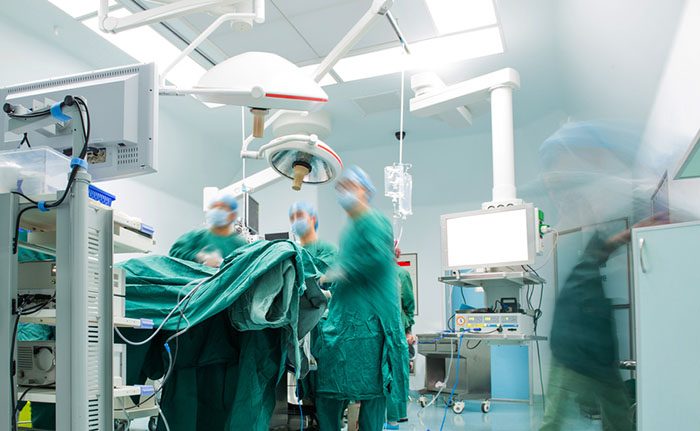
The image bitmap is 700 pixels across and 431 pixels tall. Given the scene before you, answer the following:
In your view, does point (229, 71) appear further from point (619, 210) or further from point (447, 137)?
point (447, 137)

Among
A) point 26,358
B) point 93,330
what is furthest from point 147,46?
point 93,330

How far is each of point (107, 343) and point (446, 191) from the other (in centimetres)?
565

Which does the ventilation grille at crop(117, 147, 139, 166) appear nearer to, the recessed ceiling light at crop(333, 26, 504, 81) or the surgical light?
the surgical light

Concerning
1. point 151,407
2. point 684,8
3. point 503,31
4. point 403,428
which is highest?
point 503,31

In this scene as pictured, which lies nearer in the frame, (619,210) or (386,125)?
(619,210)

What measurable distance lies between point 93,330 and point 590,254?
1361 millimetres

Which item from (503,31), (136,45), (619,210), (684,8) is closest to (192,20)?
(136,45)

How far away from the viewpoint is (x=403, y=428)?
384 centimetres

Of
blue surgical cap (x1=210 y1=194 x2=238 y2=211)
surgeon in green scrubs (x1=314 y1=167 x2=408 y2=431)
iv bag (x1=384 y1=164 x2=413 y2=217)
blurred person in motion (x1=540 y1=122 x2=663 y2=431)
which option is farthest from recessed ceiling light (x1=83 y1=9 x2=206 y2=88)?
blurred person in motion (x1=540 y1=122 x2=663 y2=431)

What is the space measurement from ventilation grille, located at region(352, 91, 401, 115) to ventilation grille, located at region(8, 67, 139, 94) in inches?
166

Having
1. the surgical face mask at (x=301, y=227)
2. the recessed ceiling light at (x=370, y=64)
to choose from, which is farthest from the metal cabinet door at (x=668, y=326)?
the recessed ceiling light at (x=370, y=64)

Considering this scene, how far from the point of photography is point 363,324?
8.63 feet

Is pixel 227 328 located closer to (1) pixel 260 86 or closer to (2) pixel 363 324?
(2) pixel 363 324

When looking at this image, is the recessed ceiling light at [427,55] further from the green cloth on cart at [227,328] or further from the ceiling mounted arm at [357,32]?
the green cloth on cart at [227,328]
